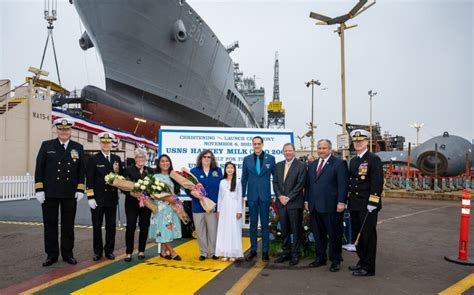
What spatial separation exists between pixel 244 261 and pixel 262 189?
1.20 m

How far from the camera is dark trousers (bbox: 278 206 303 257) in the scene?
5.31 meters

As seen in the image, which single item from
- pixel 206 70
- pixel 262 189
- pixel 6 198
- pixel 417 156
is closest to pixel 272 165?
pixel 262 189

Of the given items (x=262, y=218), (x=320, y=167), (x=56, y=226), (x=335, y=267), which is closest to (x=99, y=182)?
(x=56, y=226)

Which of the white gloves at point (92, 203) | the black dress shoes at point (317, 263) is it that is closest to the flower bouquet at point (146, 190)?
the white gloves at point (92, 203)

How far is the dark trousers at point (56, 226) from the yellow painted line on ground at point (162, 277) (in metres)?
1.22

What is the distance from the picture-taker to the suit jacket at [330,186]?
506 cm

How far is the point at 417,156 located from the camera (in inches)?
857

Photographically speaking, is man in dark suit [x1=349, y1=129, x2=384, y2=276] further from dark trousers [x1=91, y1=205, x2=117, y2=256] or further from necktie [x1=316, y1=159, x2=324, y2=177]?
dark trousers [x1=91, y1=205, x2=117, y2=256]

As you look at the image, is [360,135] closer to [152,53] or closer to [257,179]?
[257,179]

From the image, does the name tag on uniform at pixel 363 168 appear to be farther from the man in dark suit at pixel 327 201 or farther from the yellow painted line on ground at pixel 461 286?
the yellow painted line on ground at pixel 461 286

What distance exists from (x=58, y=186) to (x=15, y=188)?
411 inches

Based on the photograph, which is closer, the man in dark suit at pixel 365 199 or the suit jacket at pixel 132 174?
the man in dark suit at pixel 365 199

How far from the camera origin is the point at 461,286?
4316 mm

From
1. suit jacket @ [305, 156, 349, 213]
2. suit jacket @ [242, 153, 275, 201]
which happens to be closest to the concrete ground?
suit jacket @ [305, 156, 349, 213]
